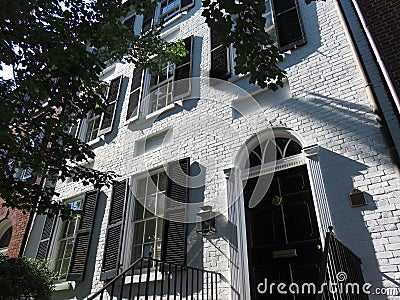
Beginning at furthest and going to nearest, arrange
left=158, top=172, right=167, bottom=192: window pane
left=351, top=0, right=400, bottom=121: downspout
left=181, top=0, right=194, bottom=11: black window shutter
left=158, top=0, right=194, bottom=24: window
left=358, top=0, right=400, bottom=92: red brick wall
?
1. left=158, top=0, right=194, bottom=24: window
2. left=181, top=0, right=194, bottom=11: black window shutter
3. left=158, top=172, right=167, bottom=192: window pane
4. left=358, top=0, right=400, bottom=92: red brick wall
5. left=351, top=0, right=400, bottom=121: downspout

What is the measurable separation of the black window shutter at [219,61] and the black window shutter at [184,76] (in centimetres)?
58

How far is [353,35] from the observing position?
4.35 meters

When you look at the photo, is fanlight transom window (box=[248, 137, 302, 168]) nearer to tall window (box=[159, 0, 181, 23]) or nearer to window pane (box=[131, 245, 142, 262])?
window pane (box=[131, 245, 142, 262])

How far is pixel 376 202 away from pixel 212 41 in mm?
4682

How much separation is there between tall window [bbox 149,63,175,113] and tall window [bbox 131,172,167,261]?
186 centimetres

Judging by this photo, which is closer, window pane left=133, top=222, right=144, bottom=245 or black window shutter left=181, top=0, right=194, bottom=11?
window pane left=133, top=222, right=144, bottom=245

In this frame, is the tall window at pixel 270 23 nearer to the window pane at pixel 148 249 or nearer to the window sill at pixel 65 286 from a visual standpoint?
the window pane at pixel 148 249

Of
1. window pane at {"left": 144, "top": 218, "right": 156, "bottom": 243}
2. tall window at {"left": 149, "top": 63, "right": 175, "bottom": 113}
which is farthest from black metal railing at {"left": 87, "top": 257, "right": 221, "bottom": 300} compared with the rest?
tall window at {"left": 149, "top": 63, "right": 175, "bottom": 113}

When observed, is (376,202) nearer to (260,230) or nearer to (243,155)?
(260,230)

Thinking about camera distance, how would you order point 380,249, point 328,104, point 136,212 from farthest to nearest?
Result: 1. point 136,212
2. point 328,104
3. point 380,249

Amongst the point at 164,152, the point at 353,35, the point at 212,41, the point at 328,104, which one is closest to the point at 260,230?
the point at 328,104

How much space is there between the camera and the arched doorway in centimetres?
365

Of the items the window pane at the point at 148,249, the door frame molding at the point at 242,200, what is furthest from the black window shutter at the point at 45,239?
the door frame molding at the point at 242,200

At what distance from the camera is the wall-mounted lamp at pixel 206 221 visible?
14.2 feet
